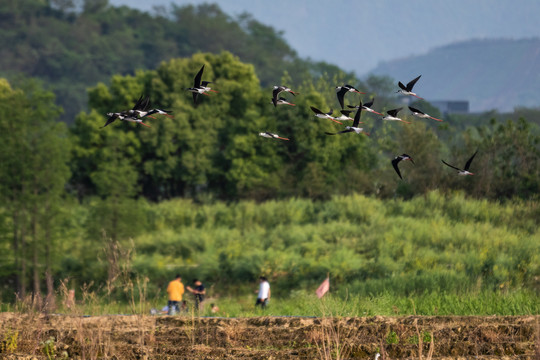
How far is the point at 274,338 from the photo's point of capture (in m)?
Result: 12.2

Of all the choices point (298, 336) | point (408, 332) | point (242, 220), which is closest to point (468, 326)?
point (408, 332)

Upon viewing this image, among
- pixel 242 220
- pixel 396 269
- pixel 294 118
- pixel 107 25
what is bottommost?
pixel 396 269

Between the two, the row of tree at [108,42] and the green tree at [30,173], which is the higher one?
the row of tree at [108,42]

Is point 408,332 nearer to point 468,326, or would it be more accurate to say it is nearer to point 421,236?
point 468,326

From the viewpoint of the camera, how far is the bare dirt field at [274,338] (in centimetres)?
1088

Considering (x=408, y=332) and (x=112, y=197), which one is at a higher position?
(x=112, y=197)

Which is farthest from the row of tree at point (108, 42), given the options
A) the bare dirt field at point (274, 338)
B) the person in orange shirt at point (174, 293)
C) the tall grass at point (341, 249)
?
the bare dirt field at point (274, 338)

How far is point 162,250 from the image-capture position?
30.2 metres

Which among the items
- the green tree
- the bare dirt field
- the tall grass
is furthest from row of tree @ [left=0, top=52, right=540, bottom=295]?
the bare dirt field

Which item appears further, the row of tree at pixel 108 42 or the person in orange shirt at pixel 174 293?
the row of tree at pixel 108 42

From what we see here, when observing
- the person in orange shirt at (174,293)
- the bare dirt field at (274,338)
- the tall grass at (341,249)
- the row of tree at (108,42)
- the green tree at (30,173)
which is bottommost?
the bare dirt field at (274,338)

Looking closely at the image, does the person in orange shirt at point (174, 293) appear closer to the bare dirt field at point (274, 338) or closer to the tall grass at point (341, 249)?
the tall grass at point (341, 249)

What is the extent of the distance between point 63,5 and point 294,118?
83056 mm

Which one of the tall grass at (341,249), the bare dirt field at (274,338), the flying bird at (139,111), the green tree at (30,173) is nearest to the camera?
the flying bird at (139,111)
